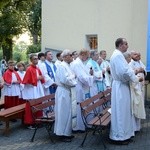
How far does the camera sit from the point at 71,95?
337 inches

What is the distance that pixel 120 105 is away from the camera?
813 centimetres

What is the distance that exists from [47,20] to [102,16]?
2.96 meters

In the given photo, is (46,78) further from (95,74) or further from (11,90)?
(95,74)

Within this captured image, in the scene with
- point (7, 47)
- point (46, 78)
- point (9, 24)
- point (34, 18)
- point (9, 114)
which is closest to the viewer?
point (9, 114)

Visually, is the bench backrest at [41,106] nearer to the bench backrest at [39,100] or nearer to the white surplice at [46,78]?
the bench backrest at [39,100]

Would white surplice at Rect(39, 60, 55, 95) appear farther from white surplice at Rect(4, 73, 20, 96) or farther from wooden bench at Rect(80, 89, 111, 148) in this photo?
wooden bench at Rect(80, 89, 111, 148)

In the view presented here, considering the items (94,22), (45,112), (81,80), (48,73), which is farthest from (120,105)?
(94,22)

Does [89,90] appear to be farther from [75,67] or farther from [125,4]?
[125,4]

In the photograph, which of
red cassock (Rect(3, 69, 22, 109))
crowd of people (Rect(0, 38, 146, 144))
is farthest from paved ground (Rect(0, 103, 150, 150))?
red cassock (Rect(3, 69, 22, 109))

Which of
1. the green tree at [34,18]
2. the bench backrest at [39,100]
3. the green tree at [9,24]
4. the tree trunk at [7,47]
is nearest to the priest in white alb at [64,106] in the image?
the bench backrest at [39,100]

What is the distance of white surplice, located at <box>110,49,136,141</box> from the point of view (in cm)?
809

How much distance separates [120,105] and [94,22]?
8460mm

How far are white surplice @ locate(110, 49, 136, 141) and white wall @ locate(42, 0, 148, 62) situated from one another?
20.8 ft

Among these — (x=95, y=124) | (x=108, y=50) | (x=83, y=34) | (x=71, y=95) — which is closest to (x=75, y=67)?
(x=71, y=95)
